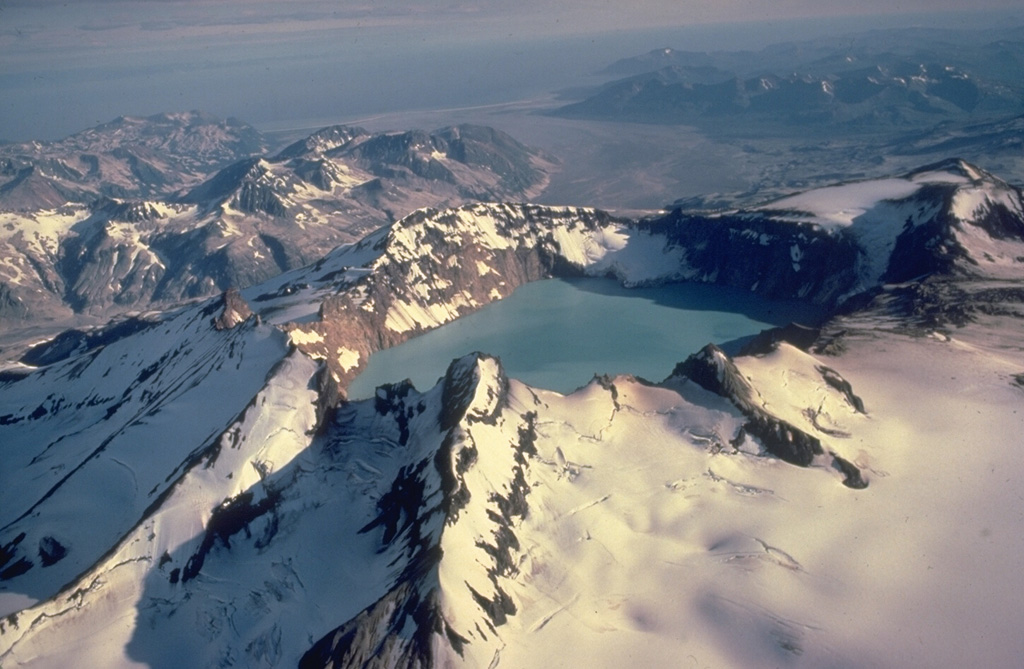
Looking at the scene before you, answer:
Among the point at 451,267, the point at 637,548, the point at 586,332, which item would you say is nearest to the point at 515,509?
the point at 637,548

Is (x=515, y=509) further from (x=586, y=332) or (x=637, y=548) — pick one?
(x=586, y=332)

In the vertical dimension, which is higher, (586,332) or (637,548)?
(637,548)

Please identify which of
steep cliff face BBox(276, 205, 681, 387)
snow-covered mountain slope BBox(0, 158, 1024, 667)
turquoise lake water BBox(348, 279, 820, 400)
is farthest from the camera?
steep cliff face BBox(276, 205, 681, 387)

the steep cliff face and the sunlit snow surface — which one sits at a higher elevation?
the sunlit snow surface

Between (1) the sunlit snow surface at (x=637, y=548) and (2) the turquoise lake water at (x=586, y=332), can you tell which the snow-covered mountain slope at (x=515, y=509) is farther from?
(2) the turquoise lake water at (x=586, y=332)

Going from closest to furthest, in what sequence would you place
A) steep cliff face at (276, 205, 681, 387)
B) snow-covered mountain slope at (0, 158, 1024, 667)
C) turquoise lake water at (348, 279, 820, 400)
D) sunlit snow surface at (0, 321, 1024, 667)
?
1. sunlit snow surface at (0, 321, 1024, 667)
2. snow-covered mountain slope at (0, 158, 1024, 667)
3. turquoise lake water at (348, 279, 820, 400)
4. steep cliff face at (276, 205, 681, 387)

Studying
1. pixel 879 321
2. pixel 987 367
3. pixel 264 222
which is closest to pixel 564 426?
pixel 987 367

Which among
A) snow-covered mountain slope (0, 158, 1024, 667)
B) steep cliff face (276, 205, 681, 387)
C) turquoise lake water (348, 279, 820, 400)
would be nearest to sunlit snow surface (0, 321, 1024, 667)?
snow-covered mountain slope (0, 158, 1024, 667)

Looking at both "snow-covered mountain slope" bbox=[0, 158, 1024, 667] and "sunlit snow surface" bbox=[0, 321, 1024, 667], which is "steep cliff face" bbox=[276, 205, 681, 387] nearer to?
"snow-covered mountain slope" bbox=[0, 158, 1024, 667]
